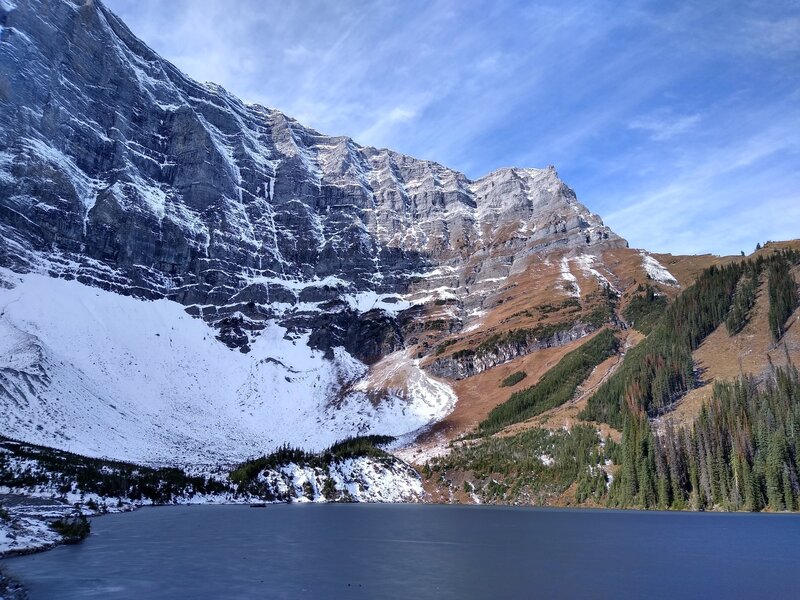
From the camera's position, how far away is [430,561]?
45625 mm

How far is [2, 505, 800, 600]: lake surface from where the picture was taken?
3394 cm

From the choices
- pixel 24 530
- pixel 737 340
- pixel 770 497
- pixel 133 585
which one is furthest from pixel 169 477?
pixel 737 340

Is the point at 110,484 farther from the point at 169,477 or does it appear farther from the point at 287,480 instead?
the point at 287,480

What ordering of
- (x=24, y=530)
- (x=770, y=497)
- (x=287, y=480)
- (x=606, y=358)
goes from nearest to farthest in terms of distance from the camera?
(x=24, y=530)
(x=770, y=497)
(x=287, y=480)
(x=606, y=358)

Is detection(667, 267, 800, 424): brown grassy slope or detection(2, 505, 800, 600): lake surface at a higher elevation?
detection(667, 267, 800, 424): brown grassy slope

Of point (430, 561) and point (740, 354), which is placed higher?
point (740, 354)

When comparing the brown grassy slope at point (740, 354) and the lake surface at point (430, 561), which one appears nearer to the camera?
the lake surface at point (430, 561)

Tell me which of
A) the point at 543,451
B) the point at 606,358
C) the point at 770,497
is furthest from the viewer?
the point at 606,358

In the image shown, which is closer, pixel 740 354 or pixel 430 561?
pixel 430 561

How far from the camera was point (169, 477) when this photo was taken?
5236 inches

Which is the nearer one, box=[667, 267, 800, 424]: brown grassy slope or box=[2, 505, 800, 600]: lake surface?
box=[2, 505, 800, 600]: lake surface

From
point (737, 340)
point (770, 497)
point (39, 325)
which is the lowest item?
point (770, 497)

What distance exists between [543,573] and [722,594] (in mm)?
11282

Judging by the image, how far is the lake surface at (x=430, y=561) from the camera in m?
33.9
